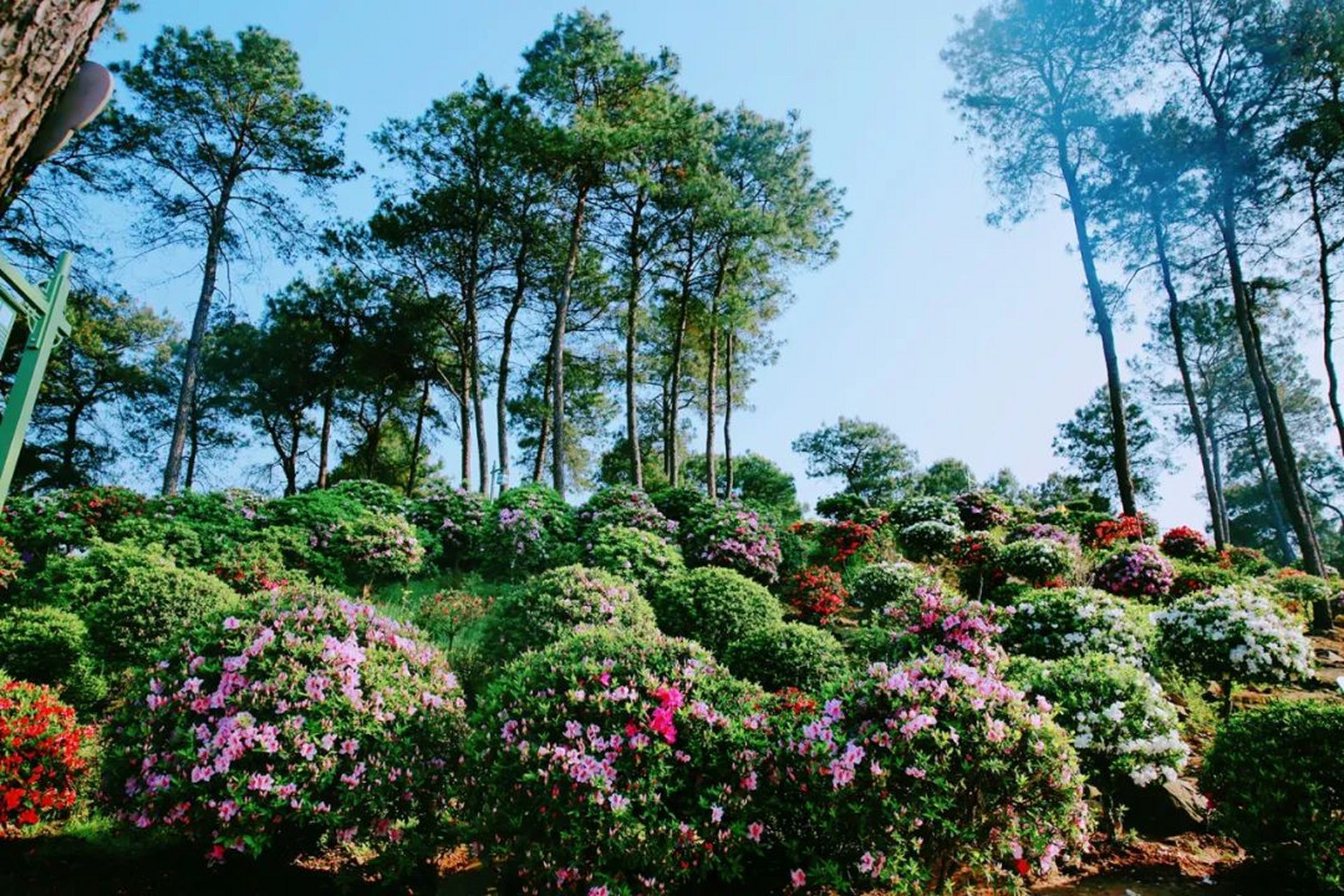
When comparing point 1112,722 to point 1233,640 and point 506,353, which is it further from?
point 506,353

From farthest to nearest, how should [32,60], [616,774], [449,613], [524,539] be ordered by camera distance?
[524,539], [449,613], [616,774], [32,60]

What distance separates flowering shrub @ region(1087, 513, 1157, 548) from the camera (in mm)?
13353

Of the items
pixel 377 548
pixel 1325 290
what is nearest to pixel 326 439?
pixel 377 548

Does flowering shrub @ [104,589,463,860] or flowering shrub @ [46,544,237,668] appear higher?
flowering shrub @ [46,544,237,668]

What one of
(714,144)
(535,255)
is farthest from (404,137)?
(714,144)

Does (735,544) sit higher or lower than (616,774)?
higher

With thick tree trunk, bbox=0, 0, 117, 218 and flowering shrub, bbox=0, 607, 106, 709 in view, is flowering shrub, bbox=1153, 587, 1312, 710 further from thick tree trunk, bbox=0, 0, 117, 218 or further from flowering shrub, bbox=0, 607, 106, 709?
flowering shrub, bbox=0, 607, 106, 709

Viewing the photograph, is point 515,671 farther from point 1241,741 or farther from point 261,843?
point 1241,741

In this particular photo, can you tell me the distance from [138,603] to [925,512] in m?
13.9

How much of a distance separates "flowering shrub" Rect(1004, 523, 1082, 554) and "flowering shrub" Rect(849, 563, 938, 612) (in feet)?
9.87

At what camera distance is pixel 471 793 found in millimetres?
3438

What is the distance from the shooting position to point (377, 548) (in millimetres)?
10133

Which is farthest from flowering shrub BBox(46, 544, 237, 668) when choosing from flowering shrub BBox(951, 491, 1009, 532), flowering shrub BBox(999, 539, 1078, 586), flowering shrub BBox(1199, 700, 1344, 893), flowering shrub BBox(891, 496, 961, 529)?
flowering shrub BBox(951, 491, 1009, 532)

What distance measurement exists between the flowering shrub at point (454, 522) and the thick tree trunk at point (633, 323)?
501cm
